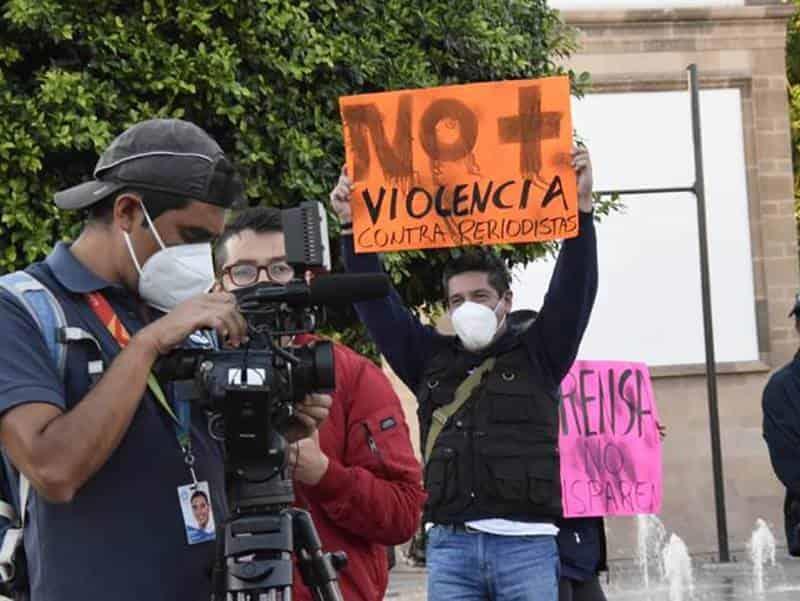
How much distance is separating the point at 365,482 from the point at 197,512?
81cm

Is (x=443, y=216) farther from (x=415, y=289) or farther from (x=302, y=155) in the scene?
(x=415, y=289)

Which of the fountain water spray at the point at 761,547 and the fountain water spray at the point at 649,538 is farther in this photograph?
the fountain water spray at the point at 649,538

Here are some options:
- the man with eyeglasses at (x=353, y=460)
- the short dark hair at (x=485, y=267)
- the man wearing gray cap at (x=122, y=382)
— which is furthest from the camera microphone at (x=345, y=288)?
the short dark hair at (x=485, y=267)

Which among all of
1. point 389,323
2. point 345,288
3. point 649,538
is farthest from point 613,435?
A: point 649,538

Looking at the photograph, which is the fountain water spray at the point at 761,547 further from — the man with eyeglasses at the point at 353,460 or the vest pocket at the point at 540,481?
the man with eyeglasses at the point at 353,460

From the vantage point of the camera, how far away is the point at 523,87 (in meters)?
6.43

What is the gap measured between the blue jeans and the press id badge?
259 centimetres

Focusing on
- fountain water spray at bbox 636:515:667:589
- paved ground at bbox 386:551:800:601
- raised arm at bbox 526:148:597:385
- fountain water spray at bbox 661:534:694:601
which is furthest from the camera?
fountain water spray at bbox 636:515:667:589

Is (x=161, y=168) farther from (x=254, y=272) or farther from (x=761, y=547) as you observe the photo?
(x=761, y=547)

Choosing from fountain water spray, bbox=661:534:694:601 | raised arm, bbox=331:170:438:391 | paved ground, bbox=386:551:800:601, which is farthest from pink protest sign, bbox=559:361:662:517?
fountain water spray, bbox=661:534:694:601

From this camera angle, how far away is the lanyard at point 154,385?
3.33 meters

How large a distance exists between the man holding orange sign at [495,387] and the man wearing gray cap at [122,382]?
2397mm

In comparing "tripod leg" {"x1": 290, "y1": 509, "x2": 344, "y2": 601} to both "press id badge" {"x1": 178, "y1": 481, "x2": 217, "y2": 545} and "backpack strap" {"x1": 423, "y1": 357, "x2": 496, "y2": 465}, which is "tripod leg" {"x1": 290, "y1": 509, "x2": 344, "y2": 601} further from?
"backpack strap" {"x1": 423, "y1": 357, "x2": 496, "y2": 465}

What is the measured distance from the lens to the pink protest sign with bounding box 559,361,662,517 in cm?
798
